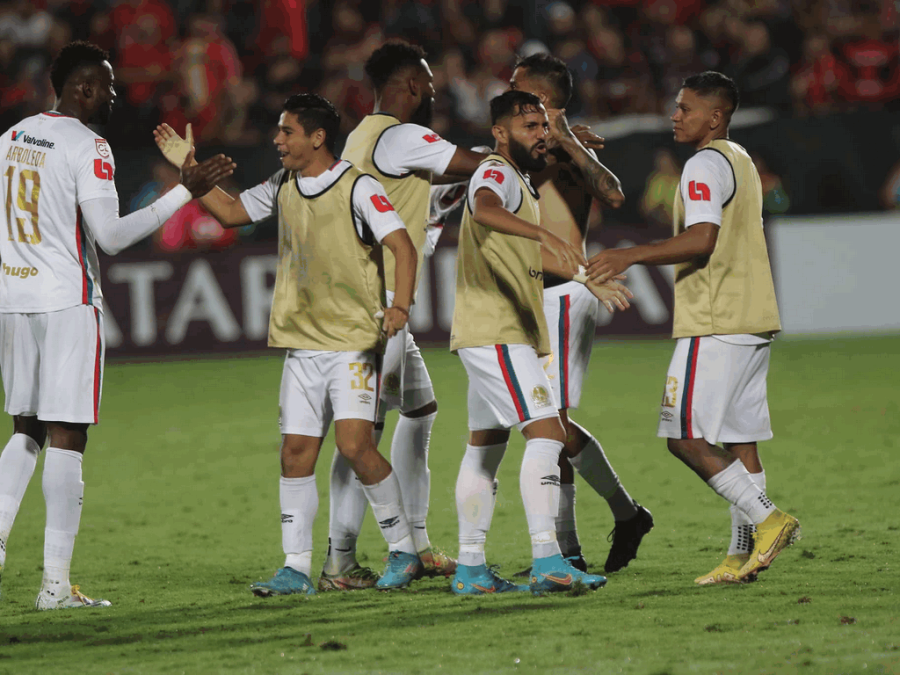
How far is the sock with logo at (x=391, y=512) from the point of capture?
5.11m

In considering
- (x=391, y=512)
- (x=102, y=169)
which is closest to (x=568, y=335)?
(x=391, y=512)

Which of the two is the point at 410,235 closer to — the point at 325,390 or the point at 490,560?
the point at 325,390

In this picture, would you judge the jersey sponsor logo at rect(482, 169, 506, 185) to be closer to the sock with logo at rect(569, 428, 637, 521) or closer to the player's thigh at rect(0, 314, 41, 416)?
the sock with logo at rect(569, 428, 637, 521)

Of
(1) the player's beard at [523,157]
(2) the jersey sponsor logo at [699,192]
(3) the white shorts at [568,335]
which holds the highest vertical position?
(1) the player's beard at [523,157]

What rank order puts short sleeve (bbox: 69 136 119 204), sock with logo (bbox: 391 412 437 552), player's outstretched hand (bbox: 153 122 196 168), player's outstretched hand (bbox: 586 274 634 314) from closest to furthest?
player's outstretched hand (bbox: 586 274 634 314)
short sleeve (bbox: 69 136 119 204)
player's outstretched hand (bbox: 153 122 196 168)
sock with logo (bbox: 391 412 437 552)

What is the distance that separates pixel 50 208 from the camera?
5.05 metres

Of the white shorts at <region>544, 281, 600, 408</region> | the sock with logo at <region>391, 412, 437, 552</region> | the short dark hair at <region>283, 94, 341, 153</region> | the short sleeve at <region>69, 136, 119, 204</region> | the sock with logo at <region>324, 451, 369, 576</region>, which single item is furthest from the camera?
the sock with logo at <region>391, 412, 437, 552</region>

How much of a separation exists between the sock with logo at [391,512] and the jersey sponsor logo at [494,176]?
120 cm

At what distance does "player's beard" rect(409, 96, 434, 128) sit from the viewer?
18.7 feet

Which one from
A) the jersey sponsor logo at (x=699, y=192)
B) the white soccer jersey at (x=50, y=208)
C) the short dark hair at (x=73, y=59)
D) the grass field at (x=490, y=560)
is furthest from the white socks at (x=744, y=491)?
the short dark hair at (x=73, y=59)

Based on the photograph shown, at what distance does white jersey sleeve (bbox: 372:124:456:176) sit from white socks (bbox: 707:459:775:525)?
164cm

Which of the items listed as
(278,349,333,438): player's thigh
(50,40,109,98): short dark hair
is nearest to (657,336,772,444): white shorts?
(278,349,333,438): player's thigh

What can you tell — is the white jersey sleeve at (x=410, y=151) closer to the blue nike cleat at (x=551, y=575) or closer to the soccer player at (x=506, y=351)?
the soccer player at (x=506, y=351)

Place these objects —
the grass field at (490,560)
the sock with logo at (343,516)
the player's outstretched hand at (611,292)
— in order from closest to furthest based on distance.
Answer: the grass field at (490,560), the player's outstretched hand at (611,292), the sock with logo at (343,516)
